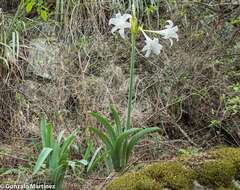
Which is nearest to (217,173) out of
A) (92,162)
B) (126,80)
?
(92,162)

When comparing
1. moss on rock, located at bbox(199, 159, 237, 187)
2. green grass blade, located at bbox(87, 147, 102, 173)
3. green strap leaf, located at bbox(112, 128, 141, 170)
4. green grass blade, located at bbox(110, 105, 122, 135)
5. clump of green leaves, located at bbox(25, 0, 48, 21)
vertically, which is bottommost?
green grass blade, located at bbox(87, 147, 102, 173)

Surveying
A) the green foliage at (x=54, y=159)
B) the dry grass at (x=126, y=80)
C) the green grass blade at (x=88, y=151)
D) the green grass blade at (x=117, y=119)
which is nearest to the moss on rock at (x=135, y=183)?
the green foliage at (x=54, y=159)

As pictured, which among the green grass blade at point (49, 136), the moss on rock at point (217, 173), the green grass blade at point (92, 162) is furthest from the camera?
the green grass blade at point (92, 162)

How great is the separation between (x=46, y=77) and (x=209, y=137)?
4.92ft

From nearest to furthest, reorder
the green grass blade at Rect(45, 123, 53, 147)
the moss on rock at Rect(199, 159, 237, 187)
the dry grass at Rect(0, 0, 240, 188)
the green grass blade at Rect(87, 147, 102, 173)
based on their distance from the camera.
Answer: the moss on rock at Rect(199, 159, 237, 187) < the green grass blade at Rect(45, 123, 53, 147) < the green grass blade at Rect(87, 147, 102, 173) < the dry grass at Rect(0, 0, 240, 188)

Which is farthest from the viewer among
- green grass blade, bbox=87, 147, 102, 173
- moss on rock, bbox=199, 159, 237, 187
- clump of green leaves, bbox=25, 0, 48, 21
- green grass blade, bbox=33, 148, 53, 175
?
clump of green leaves, bbox=25, 0, 48, 21

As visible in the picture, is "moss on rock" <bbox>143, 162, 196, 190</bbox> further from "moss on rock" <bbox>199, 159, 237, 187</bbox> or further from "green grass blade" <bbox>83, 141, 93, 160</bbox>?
"green grass blade" <bbox>83, 141, 93, 160</bbox>

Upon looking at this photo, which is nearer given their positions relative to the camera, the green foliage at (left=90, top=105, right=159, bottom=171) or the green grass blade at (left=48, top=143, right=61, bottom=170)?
the green grass blade at (left=48, top=143, right=61, bottom=170)

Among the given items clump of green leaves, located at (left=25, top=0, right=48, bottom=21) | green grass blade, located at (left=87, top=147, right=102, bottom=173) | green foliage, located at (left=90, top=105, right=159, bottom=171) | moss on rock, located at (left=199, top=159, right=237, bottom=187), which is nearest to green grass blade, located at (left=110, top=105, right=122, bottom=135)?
green foliage, located at (left=90, top=105, right=159, bottom=171)

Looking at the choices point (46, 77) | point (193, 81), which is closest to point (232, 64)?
point (193, 81)

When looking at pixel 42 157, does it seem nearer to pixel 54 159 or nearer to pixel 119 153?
pixel 54 159

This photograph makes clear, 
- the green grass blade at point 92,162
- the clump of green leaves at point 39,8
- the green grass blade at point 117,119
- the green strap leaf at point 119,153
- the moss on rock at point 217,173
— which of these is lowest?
the green grass blade at point 92,162

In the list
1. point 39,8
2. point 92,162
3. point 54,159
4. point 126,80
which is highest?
point 39,8

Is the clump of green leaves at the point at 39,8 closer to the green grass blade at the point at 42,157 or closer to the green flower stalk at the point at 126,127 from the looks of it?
the green flower stalk at the point at 126,127
